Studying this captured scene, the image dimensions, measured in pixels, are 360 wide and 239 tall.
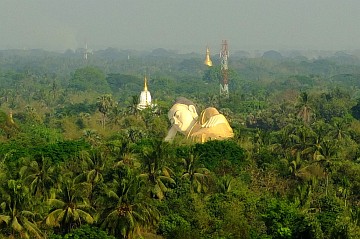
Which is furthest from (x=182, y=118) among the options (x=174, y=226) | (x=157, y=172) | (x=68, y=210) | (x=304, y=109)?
(x=304, y=109)

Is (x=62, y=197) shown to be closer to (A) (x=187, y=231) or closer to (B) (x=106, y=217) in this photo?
(B) (x=106, y=217)

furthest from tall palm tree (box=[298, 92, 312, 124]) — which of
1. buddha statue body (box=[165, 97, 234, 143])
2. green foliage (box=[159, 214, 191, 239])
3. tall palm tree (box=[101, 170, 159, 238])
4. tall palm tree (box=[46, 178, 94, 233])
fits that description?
tall palm tree (box=[46, 178, 94, 233])

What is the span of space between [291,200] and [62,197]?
45.7 ft

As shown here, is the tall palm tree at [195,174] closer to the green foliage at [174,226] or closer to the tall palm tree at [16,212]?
the green foliage at [174,226]

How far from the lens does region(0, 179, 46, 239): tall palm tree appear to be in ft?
98.8

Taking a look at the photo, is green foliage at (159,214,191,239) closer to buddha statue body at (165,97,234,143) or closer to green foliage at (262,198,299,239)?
green foliage at (262,198,299,239)

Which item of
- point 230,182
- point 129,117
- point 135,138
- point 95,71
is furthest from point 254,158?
point 95,71

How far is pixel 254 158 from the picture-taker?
4716 cm

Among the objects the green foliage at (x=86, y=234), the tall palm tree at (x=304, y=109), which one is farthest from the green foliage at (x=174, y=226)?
the tall palm tree at (x=304, y=109)

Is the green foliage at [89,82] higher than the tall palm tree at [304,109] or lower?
lower

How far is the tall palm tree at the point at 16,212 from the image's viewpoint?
3012 cm

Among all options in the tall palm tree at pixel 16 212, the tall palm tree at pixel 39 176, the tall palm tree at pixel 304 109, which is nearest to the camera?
the tall palm tree at pixel 16 212

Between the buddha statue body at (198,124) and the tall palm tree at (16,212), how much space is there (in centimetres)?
2136

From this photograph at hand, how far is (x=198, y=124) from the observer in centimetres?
5112
